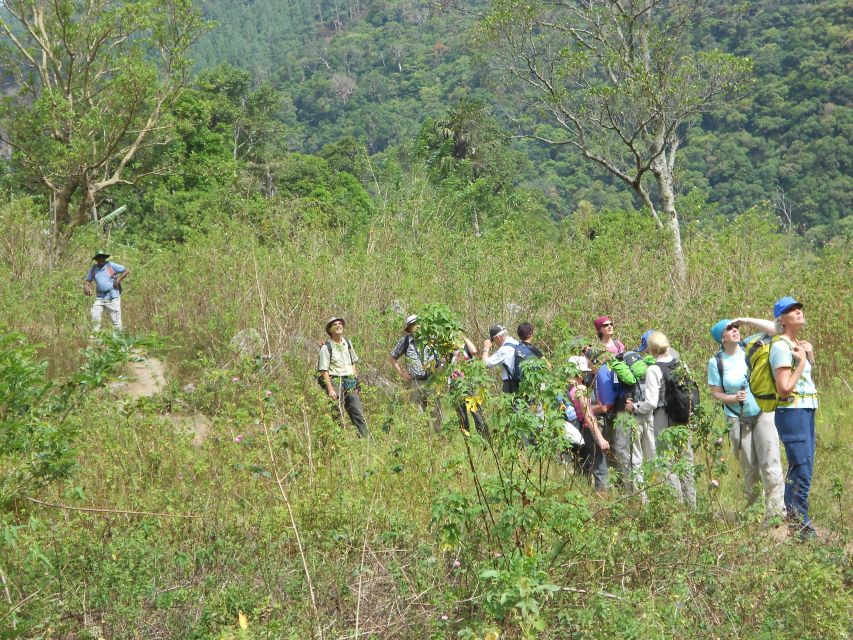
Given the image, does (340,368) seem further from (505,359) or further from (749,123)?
(749,123)

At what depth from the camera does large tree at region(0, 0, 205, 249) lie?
16141mm

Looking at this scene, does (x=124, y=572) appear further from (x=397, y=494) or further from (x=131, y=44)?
(x=131, y=44)

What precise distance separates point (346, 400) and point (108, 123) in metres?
11.8

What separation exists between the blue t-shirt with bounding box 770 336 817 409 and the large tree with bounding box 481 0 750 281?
8.43 metres

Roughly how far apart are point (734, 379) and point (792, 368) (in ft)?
1.33

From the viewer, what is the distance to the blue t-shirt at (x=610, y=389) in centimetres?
Answer: 570

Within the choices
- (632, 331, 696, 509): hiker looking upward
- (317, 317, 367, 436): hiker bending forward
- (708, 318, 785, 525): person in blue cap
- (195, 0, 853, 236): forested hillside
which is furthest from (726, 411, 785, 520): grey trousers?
(195, 0, 853, 236): forested hillside

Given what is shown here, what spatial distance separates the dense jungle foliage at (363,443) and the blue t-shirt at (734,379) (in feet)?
1.31

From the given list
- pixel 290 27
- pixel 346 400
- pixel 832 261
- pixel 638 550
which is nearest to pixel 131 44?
pixel 346 400

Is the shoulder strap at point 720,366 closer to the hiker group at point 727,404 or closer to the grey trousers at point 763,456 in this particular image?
the hiker group at point 727,404

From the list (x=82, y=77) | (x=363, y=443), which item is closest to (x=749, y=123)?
(x=82, y=77)

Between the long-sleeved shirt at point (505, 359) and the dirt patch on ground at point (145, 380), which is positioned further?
the dirt patch on ground at point (145, 380)

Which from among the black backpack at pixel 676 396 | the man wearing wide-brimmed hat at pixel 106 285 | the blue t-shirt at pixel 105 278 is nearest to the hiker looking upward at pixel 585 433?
the black backpack at pixel 676 396

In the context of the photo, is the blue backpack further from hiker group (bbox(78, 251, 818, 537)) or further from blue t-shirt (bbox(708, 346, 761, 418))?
blue t-shirt (bbox(708, 346, 761, 418))
